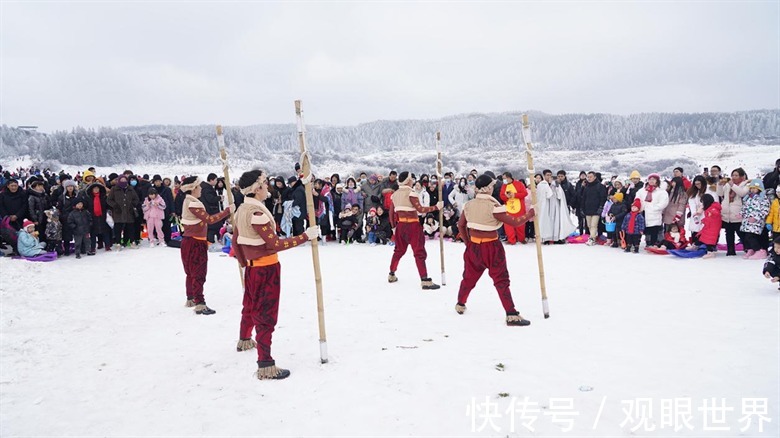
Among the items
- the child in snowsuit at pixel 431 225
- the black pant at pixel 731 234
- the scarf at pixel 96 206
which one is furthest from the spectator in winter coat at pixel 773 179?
the scarf at pixel 96 206

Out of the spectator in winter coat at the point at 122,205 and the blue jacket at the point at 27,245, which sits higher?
the spectator in winter coat at the point at 122,205

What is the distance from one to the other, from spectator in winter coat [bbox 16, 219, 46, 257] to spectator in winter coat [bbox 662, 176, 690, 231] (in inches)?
557

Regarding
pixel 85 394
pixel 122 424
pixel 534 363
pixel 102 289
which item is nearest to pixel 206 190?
pixel 102 289

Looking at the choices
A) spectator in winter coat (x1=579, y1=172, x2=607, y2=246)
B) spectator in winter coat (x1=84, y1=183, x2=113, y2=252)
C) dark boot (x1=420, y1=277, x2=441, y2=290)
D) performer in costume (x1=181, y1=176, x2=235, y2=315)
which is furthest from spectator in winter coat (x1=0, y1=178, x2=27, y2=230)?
spectator in winter coat (x1=579, y1=172, x2=607, y2=246)

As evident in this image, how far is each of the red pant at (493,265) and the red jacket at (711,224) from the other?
593 cm

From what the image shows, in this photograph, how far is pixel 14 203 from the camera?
11031 mm

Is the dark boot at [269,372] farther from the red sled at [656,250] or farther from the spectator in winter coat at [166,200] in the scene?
the spectator in winter coat at [166,200]

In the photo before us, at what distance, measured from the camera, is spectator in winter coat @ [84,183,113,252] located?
1164 cm

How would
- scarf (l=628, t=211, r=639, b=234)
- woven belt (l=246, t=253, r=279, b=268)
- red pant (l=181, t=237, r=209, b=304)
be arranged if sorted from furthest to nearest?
scarf (l=628, t=211, r=639, b=234) < red pant (l=181, t=237, r=209, b=304) < woven belt (l=246, t=253, r=279, b=268)

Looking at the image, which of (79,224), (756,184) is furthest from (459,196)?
(79,224)

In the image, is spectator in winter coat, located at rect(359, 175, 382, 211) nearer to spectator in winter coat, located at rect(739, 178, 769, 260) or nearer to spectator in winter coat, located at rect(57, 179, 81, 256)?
spectator in winter coat, located at rect(57, 179, 81, 256)

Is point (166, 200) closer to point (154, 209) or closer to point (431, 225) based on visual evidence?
point (154, 209)

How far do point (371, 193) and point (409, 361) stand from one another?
909 centimetres

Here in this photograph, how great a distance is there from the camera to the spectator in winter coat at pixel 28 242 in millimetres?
10781
